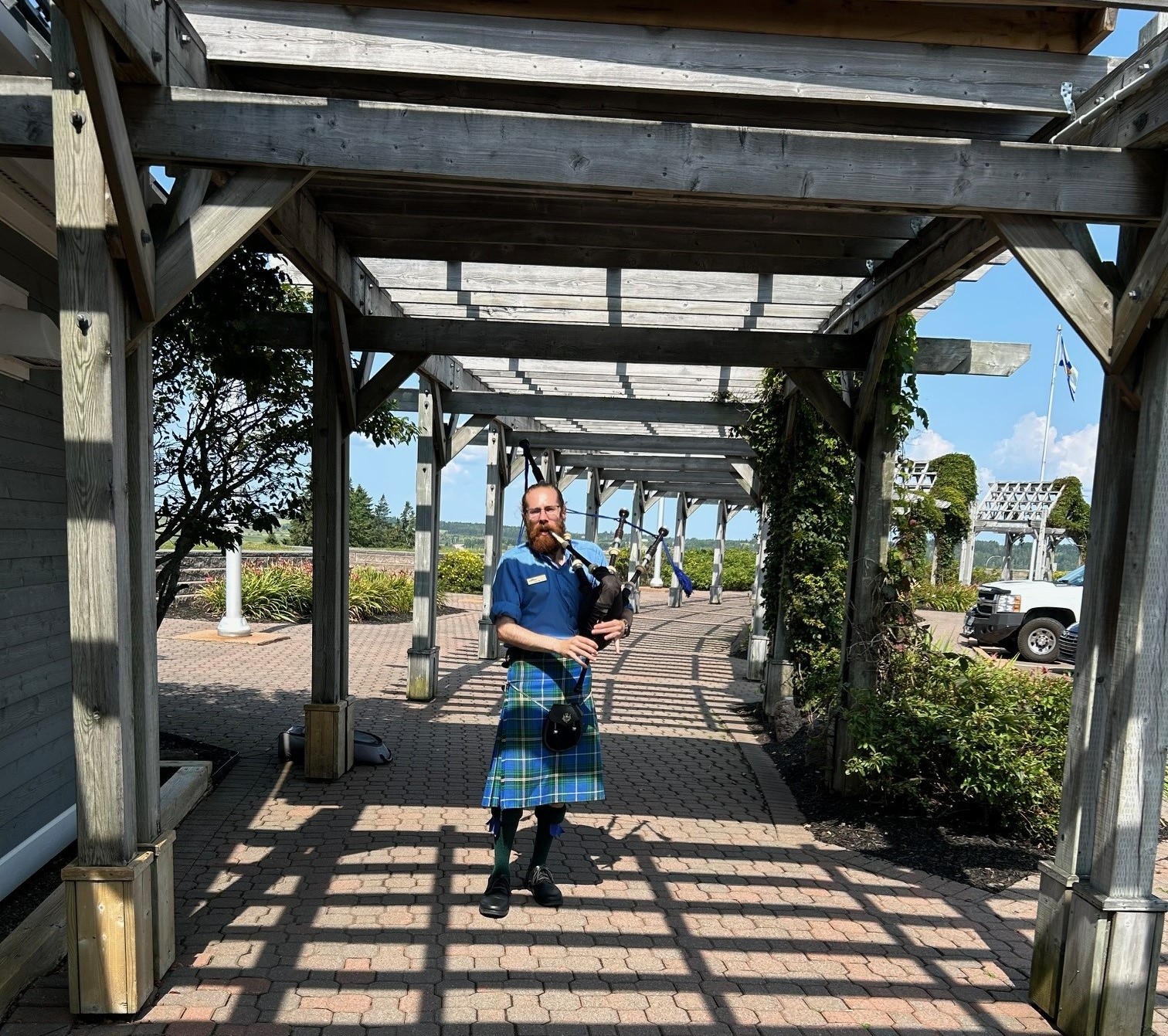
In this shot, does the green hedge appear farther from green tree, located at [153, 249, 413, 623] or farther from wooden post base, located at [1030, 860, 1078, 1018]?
wooden post base, located at [1030, 860, 1078, 1018]

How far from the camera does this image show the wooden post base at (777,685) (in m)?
8.30

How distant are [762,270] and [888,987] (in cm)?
375

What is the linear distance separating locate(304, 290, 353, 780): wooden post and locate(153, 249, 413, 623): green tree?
0.34 metres

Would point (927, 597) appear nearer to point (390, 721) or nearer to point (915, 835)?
point (915, 835)

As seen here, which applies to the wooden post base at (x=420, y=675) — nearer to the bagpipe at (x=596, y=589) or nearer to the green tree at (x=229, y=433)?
the green tree at (x=229, y=433)

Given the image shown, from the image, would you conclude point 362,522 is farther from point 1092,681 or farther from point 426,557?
point 1092,681

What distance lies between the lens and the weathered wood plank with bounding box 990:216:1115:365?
3166 mm

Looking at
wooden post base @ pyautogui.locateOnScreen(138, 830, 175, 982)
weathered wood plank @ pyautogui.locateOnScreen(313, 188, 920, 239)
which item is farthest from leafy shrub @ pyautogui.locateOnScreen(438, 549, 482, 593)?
wooden post base @ pyautogui.locateOnScreen(138, 830, 175, 982)

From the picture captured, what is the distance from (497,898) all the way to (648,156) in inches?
115

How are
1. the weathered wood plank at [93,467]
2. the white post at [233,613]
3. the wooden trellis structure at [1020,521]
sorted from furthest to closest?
the wooden trellis structure at [1020,521]
the white post at [233,613]
the weathered wood plank at [93,467]

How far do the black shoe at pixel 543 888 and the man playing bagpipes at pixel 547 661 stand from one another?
21 centimetres

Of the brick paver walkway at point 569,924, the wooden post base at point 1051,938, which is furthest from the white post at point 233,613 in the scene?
the wooden post base at point 1051,938

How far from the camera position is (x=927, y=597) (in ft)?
20.6

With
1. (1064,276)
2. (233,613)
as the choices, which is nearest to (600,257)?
(1064,276)
